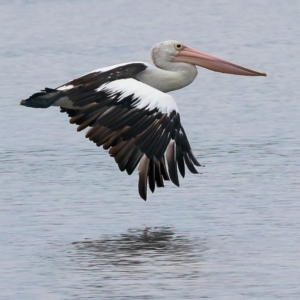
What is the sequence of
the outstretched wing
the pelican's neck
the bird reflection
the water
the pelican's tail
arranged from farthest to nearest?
the pelican's neck → the pelican's tail → the outstretched wing → the bird reflection → the water

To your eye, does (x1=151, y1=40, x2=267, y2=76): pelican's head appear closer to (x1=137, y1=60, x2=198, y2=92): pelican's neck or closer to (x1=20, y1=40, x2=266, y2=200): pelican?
(x1=137, y1=60, x2=198, y2=92): pelican's neck

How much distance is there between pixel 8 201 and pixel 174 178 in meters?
1.60

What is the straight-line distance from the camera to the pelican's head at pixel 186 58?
10492mm

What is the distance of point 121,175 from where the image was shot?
33.6 ft

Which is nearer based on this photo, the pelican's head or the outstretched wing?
the outstretched wing

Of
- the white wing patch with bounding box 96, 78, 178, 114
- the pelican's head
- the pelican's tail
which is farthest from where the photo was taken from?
the pelican's head

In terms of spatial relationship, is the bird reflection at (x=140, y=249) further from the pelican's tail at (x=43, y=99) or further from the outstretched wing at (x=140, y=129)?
the pelican's tail at (x=43, y=99)

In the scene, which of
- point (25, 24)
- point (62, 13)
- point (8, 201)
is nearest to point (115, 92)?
point (8, 201)

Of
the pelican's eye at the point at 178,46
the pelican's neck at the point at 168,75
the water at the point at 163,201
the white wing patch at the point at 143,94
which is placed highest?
the white wing patch at the point at 143,94

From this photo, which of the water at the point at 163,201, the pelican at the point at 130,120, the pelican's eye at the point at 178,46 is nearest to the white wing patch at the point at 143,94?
Answer: the pelican at the point at 130,120

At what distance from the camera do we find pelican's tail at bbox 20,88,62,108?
9.34 metres

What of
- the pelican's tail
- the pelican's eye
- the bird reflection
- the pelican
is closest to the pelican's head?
the pelican's eye

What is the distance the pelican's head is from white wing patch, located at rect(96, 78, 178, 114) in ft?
4.97

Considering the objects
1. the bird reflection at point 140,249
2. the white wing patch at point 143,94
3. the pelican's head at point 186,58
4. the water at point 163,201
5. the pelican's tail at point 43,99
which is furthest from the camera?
the pelican's head at point 186,58
